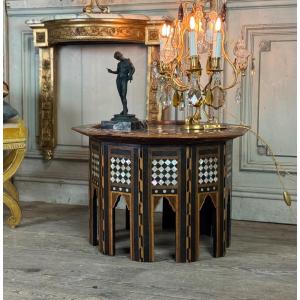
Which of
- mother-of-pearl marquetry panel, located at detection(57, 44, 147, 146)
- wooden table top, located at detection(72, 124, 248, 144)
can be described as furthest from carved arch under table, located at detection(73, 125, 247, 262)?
mother-of-pearl marquetry panel, located at detection(57, 44, 147, 146)

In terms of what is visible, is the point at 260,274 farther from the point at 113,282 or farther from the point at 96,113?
the point at 96,113

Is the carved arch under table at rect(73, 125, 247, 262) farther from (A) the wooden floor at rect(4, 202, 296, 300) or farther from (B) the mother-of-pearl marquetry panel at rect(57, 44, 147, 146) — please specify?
(B) the mother-of-pearl marquetry panel at rect(57, 44, 147, 146)

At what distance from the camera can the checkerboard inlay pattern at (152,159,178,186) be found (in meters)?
3.13

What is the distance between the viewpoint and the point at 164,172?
10.3ft

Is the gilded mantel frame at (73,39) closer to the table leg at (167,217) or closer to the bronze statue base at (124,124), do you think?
the table leg at (167,217)

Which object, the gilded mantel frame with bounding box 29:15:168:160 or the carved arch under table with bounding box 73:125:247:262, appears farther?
the gilded mantel frame with bounding box 29:15:168:160

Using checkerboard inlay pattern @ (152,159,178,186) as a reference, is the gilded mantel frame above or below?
above

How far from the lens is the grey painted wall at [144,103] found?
420cm

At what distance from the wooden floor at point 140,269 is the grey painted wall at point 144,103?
0.45m

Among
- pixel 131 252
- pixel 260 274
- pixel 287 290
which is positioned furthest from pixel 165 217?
pixel 287 290

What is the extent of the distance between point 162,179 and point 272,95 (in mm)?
1467

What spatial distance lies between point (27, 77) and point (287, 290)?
3016 millimetres

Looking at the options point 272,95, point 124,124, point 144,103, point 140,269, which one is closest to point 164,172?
point 124,124

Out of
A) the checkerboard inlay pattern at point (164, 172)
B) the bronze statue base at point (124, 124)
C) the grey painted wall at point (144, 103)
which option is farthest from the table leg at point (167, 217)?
the checkerboard inlay pattern at point (164, 172)
